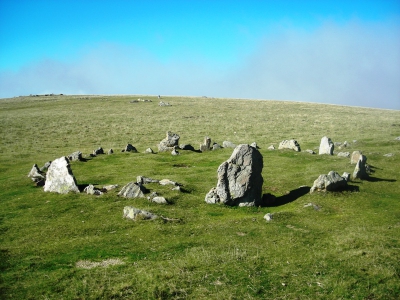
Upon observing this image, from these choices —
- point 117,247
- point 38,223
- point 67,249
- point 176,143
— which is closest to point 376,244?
point 117,247

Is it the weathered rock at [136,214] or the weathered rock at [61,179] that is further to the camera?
the weathered rock at [61,179]

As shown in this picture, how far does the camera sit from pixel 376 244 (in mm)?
17953

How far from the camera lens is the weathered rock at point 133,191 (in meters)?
27.2

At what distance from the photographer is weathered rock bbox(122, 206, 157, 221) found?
74.3ft

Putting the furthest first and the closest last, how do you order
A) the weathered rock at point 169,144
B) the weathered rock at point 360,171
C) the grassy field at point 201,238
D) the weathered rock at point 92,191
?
the weathered rock at point 169,144 → the weathered rock at point 360,171 → the weathered rock at point 92,191 → the grassy field at point 201,238

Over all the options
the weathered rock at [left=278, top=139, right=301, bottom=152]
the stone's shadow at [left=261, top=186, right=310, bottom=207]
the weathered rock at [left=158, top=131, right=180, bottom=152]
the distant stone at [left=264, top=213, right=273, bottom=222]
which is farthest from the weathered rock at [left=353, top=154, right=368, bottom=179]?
the weathered rock at [left=158, top=131, right=180, bottom=152]

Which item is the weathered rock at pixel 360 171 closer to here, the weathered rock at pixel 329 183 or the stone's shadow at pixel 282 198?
the weathered rock at pixel 329 183

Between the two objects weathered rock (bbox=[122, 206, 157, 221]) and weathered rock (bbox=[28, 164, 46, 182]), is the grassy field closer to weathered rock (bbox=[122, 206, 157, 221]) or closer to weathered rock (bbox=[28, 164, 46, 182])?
weathered rock (bbox=[122, 206, 157, 221])

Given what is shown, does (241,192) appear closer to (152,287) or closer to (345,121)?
(152,287)

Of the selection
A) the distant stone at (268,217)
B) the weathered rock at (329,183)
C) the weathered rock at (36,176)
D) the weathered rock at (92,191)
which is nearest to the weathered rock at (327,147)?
the weathered rock at (329,183)

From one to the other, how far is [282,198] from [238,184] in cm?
454

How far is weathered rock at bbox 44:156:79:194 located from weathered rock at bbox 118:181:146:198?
447 centimetres

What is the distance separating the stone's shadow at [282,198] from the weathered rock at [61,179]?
16.2 meters

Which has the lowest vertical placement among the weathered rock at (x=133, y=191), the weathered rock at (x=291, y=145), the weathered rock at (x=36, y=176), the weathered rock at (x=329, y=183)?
the weathered rock at (x=36, y=176)
